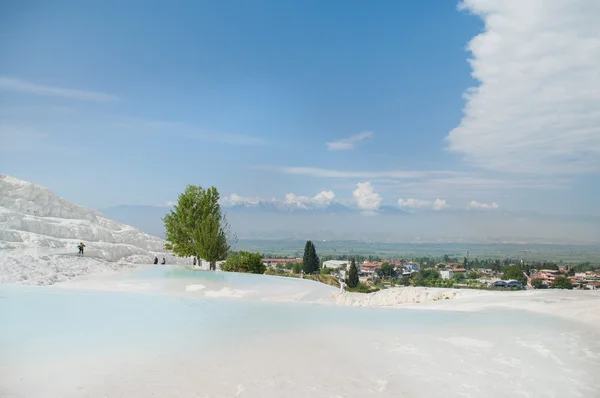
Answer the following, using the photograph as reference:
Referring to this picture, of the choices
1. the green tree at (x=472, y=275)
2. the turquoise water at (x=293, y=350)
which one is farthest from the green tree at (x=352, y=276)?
the turquoise water at (x=293, y=350)

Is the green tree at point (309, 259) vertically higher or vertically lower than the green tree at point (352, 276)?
higher

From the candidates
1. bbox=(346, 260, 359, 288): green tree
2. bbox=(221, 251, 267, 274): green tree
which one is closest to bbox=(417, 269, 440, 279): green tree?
bbox=(346, 260, 359, 288): green tree

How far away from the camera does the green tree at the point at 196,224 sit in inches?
843

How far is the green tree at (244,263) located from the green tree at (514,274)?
40.6ft

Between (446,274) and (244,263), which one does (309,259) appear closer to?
(244,263)

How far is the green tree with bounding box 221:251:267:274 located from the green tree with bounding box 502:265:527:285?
40.6 feet

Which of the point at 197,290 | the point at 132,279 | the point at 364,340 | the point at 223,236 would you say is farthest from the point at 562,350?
the point at 223,236

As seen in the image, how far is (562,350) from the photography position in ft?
20.2

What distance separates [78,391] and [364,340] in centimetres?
402

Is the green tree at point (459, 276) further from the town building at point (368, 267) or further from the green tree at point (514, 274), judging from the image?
the town building at point (368, 267)

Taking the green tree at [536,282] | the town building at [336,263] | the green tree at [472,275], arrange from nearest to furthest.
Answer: the green tree at [536,282] < the green tree at [472,275] < the town building at [336,263]

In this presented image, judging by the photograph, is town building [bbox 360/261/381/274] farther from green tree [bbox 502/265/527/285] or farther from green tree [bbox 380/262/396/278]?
green tree [bbox 502/265/527/285]

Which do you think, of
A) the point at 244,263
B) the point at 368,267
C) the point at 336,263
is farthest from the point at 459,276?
the point at 336,263

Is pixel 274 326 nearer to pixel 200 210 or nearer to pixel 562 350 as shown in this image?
pixel 562 350
